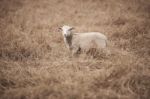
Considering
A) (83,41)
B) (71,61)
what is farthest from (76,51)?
(71,61)

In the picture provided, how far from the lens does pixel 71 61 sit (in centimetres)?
479

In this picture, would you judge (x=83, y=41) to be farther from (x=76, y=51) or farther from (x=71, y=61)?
(x=71, y=61)

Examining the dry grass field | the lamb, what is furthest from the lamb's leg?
the dry grass field

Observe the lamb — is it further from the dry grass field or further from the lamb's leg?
the dry grass field

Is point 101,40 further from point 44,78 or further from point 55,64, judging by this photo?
point 44,78

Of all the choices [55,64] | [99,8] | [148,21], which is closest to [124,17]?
[148,21]

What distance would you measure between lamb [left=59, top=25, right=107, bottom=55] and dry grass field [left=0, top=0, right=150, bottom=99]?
0.28 meters

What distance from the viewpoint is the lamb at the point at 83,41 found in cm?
529

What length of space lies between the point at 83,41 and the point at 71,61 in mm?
867

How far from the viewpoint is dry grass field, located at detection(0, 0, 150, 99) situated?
3.54 metres

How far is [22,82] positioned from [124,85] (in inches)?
78.7

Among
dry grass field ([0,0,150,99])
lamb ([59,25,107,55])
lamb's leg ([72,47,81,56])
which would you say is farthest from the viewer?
lamb's leg ([72,47,81,56])

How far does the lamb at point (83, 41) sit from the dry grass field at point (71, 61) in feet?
0.93

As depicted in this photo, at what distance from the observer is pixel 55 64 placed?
466cm
